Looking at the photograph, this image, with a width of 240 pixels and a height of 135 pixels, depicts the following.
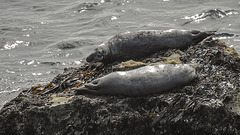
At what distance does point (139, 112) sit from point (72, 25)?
909 cm

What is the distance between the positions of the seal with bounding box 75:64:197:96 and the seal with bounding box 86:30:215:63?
1284 mm

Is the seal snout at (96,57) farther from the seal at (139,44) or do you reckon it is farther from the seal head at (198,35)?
the seal head at (198,35)

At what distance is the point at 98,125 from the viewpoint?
4484mm

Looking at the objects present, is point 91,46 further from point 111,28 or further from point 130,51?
point 130,51

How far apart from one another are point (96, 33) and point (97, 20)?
58.9 inches

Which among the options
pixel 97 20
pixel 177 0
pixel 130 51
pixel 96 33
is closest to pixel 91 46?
pixel 96 33

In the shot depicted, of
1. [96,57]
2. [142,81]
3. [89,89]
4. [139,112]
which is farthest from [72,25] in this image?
[139,112]

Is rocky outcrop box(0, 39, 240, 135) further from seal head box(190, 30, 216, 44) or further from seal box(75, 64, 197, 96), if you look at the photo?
seal head box(190, 30, 216, 44)

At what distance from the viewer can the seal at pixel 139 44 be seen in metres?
6.12

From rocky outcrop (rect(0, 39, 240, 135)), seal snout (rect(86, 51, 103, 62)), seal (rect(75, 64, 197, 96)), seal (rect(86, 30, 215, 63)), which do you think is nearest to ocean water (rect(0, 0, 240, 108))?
seal snout (rect(86, 51, 103, 62))

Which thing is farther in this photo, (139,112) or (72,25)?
(72,25)

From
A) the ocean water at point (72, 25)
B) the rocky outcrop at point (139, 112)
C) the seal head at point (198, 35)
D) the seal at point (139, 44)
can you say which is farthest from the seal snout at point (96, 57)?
the ocean water at point (72, 25)

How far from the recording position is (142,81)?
15.3ft

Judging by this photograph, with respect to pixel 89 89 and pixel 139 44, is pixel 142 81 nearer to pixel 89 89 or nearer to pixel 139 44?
pixel 89 89
